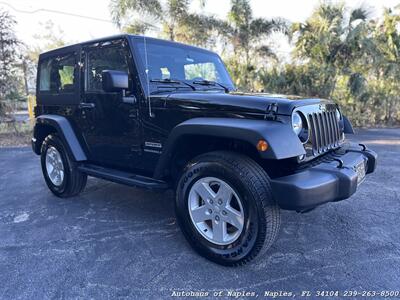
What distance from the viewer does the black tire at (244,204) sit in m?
2.31

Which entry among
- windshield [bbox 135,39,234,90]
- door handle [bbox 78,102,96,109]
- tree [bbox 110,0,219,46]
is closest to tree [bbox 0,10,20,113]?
tree [bbox 110,0,219,46]

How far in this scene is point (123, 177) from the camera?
3.31 m

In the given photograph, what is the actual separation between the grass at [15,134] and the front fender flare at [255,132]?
8187 mm

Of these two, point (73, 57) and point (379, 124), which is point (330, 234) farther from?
point (379, 124)

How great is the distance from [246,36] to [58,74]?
9.32m

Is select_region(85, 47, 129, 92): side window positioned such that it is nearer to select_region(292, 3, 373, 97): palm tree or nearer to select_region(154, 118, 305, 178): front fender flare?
select_region(154, 118, 305, 178): front fender flare

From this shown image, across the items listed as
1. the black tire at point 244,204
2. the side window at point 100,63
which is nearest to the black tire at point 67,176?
the side window at point 100,63

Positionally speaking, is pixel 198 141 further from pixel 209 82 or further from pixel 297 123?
pixel 209 82

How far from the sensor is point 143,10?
11641mm

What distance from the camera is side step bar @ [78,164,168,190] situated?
303 centimetres

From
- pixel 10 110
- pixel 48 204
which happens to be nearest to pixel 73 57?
pixel 48 204

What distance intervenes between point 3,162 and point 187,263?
19.6 ft

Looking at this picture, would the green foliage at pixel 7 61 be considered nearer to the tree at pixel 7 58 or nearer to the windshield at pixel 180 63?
the tree at pixel 7 58

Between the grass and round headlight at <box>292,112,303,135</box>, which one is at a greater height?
round headlight at <box>292,112,303,135</box>
